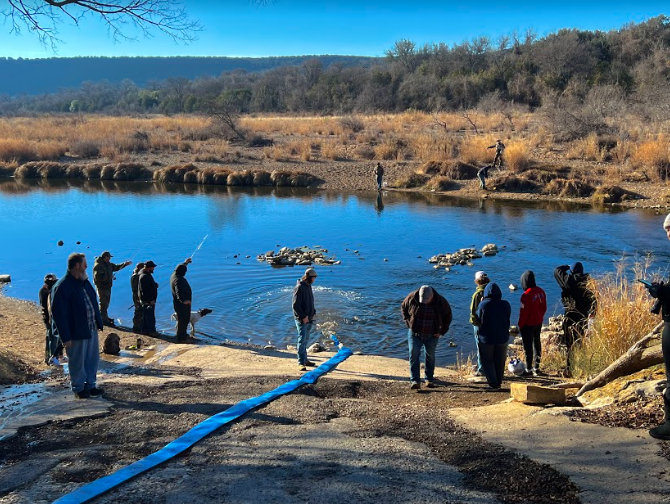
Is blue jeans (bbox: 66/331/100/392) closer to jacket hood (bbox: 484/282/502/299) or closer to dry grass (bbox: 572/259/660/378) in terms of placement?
jacket hood (bbox: 484/282/502/299)

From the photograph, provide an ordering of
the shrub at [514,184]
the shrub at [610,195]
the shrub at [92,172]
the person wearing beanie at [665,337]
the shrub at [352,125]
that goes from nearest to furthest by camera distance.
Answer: the person wearing beanie at [665,337] → the shrub at [610,195] → the shrub at [514,184] → the shrub at [92,172] → the shrub at [352,125]

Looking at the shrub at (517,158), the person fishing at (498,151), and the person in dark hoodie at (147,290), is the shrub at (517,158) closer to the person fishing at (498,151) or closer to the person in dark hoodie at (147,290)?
the person fishing at (498,151)

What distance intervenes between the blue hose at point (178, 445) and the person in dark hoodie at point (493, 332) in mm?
2096

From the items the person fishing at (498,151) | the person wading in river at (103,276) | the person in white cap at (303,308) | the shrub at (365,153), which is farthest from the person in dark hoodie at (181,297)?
the shrub at (365,153)

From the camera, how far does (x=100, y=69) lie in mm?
177375

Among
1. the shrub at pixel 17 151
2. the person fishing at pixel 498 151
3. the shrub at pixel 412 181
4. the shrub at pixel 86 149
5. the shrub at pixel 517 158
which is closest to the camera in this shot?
the person fishing at pixel 498 151

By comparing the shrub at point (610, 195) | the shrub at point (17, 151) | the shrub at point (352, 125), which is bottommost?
the shrub at point (610, 195)

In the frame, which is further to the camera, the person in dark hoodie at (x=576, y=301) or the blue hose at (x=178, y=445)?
the person in dark hoodie at (x=576, y=301)

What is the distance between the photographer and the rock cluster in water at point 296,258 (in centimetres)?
1886

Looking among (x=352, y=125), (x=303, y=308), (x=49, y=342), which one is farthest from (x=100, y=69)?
(x=303, y=308)

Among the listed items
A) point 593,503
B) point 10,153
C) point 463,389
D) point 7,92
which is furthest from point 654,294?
point 7,92

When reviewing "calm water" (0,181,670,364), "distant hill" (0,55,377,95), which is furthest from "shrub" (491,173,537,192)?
"distant hill" (0,55,377,95)

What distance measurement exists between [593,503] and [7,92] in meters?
184

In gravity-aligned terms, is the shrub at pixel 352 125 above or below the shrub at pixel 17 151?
above
